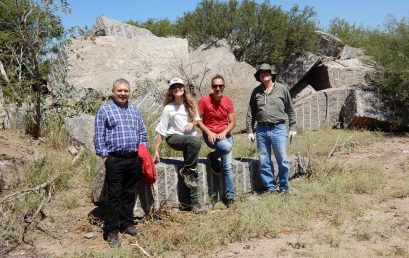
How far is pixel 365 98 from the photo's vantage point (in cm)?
1048

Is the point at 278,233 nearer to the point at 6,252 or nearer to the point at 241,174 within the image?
the point at 241,174

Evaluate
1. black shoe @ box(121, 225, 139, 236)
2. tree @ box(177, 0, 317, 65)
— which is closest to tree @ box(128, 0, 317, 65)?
tree @ box(177, 0, 317, 65)

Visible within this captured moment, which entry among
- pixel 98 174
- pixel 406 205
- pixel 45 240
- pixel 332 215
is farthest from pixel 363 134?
pixel 45 240

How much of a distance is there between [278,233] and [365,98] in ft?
21.8

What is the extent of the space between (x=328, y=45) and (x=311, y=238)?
32.3ft

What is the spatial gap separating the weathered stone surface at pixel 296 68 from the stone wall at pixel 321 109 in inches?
40.2

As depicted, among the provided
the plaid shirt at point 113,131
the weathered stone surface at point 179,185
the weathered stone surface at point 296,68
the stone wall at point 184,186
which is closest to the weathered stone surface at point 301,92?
the weathered stone surface at point 296,68

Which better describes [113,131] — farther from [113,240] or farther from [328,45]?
[328,45]

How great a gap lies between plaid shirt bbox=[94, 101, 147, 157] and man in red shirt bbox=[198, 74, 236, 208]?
99cm

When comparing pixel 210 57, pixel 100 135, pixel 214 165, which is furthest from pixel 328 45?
pixel 100 135

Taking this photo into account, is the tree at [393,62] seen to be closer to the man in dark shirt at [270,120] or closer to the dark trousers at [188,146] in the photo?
the man in dark shirt at [270,120]

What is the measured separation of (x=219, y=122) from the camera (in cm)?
538

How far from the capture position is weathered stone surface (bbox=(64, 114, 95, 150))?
7246 mm

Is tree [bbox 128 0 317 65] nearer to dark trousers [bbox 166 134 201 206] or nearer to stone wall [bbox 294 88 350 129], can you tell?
stone wall [bbox 294 88 350 129]
